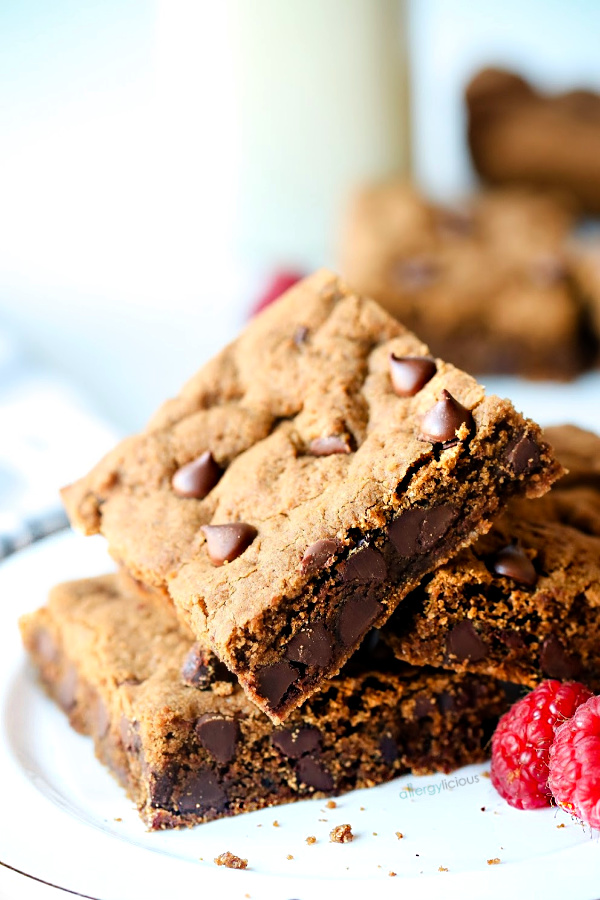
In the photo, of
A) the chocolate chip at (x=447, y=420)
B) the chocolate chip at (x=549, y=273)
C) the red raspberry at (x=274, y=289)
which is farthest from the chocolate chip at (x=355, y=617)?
the red raspberry at (x=274, y=289)

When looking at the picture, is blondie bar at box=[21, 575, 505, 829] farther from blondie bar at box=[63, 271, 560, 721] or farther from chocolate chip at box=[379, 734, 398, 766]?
blondie bar at box=[63, 271, 560, 721]

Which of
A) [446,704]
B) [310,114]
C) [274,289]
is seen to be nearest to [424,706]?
[446,704]

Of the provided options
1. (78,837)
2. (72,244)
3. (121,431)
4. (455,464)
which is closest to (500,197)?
(121,431)

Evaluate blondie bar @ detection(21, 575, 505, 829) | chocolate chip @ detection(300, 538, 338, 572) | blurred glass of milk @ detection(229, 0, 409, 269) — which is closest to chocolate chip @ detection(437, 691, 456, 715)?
blondie bar @ detection(21, 575, 505, 829)

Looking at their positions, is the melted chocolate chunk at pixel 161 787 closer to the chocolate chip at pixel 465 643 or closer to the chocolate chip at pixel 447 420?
the chocolate chip at pixel 465 643

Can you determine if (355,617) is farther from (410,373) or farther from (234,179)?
(234,179)

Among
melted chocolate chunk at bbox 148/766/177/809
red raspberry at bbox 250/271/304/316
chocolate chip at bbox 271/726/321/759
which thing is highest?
melted chocolate chunk at bbox 148/766/177/809
